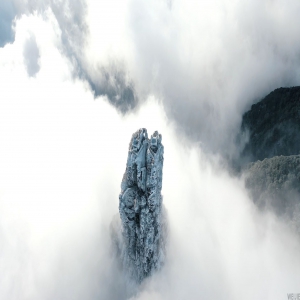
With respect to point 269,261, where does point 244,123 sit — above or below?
→ above

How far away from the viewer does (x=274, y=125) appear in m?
133

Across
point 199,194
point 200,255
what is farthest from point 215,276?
point 199,194

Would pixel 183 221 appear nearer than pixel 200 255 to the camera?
→ No

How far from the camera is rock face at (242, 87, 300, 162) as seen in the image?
123 m

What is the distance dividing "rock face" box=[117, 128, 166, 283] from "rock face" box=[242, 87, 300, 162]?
94320 millimetres

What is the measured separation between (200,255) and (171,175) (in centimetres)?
6096

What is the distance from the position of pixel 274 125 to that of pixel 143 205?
108 meters

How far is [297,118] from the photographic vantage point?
123 m

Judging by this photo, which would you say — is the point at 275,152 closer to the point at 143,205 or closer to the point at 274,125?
the point at 274,125

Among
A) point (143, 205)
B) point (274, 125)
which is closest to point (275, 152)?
point (274, 125)

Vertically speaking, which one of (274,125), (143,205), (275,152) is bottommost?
(143,205)

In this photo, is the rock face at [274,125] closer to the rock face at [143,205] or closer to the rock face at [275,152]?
the rock face at [275,152]

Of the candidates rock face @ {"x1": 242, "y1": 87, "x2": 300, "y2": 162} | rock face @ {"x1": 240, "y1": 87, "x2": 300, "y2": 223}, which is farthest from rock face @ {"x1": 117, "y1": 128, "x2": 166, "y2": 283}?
rock face @ {"x1": 242, "y1": 87, "x2": 300, "y2": 162}

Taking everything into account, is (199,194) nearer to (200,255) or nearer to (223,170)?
(223,170)
